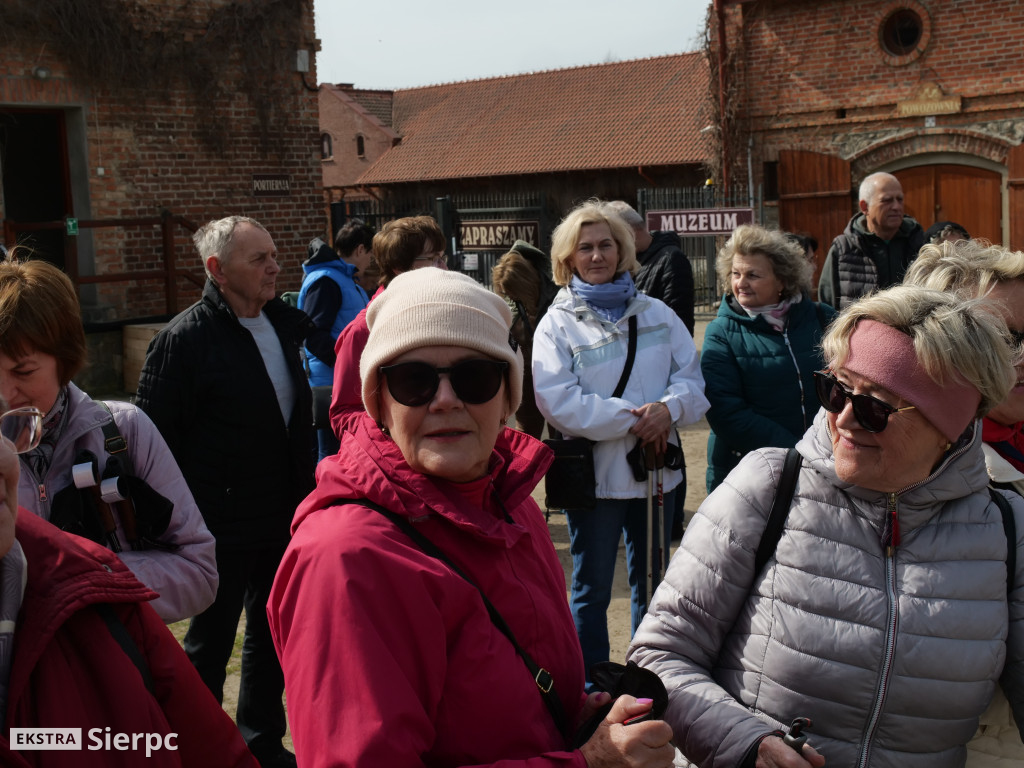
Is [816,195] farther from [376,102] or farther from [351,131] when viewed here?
[376,102]

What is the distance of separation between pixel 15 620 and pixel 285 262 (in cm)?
1162

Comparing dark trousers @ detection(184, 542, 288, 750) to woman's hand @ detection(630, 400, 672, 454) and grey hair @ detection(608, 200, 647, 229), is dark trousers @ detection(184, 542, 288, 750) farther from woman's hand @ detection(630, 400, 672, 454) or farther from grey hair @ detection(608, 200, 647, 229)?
grey hair @ detection(608, 200, 647, 229)

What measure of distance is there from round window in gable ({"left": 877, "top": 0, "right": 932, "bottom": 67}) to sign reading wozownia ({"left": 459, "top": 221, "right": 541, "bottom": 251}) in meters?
10.1

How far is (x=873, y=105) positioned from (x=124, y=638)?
16.4 meters

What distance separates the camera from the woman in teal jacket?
4.23m

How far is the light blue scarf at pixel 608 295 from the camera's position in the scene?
407 centimetres

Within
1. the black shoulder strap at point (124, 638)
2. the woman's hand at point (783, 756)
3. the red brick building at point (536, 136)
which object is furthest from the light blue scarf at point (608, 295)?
the red brick building at point (536, 136)

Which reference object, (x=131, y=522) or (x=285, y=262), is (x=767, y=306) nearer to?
(x=131, y=522)

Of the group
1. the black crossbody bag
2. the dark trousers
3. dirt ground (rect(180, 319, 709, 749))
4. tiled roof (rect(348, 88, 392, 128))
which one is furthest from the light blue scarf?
tiled roof (rect(348, 88, 392, 128))

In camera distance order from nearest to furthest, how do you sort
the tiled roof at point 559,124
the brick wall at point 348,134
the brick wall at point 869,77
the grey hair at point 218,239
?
1. the grey hair at point 218,239
2. the brick wall at point 869,77
3. the tiled roof at point 559,124
4. the brick wall at point 348,134

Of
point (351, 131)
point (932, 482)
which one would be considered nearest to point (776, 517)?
point (932, 482)

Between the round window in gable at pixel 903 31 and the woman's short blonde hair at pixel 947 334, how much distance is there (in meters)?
15.1

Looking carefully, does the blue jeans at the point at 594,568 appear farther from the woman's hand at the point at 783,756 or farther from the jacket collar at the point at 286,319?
the woman's hand at the point at 783,756

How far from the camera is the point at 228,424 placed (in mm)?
3609
